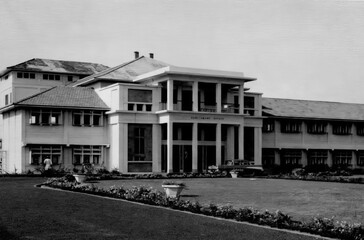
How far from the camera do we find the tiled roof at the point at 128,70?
51.9m

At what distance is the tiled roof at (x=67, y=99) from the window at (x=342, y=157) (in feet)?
82.7

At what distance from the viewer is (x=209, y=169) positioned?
4744 cm

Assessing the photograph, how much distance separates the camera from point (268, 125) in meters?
57.0

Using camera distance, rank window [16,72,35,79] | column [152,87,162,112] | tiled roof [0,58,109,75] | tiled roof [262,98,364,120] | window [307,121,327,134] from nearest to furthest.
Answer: column [152,87,162,112] < tiled roof [262,98,364,120] < window [307,121,327,134] < window [16,72,35,79] < tiled roof [0,58,109,75]

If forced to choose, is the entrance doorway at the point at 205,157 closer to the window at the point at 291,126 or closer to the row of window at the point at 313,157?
the row of window at the point at 313,157

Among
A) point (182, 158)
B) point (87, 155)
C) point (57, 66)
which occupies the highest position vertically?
point (57, 66)

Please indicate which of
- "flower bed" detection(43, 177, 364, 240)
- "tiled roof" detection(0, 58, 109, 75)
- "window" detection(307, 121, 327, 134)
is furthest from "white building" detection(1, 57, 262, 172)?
"flower bed" detection(43, 177, 364, 240)

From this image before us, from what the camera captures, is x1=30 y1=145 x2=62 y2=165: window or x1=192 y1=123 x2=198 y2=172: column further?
x1=192 y1=123 x2=198 y2=172: column

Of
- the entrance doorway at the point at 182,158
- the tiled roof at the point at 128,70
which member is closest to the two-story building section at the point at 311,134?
the entrance doorway at the point at 182,158

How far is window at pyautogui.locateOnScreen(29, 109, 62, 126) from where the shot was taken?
152ft

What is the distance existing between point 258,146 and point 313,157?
28.6 ft

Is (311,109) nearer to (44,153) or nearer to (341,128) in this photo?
(341,128)

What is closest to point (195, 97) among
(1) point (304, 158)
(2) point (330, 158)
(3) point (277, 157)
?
(3) point (277, 157)

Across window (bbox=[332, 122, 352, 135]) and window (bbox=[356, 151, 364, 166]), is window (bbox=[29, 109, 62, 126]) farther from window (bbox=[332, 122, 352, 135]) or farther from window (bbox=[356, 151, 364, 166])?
window (bbox=[356, 151, 364, 166])
